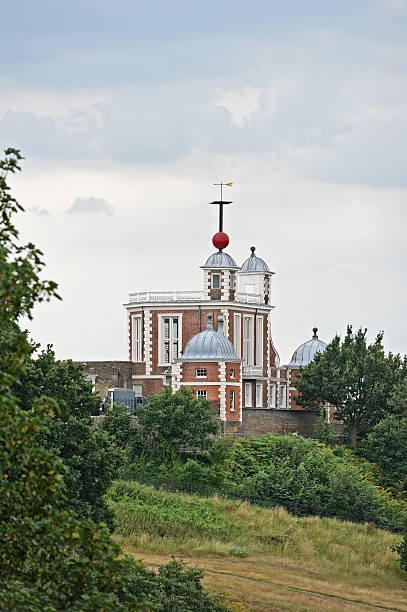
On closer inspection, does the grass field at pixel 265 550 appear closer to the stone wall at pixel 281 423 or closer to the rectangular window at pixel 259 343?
the stone wall at pixel 281 423

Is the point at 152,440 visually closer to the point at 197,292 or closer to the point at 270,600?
the point at 197,292

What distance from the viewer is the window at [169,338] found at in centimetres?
7906

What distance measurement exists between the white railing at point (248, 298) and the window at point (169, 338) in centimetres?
449

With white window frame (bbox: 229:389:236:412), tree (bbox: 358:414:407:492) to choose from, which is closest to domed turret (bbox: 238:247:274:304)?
white window frame (bbox: 229:389:236:412)

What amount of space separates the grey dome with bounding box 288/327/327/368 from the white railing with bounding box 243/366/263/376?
5.68 m

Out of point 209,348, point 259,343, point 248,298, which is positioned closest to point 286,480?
point 209,348

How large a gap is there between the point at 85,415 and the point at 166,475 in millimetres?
21961

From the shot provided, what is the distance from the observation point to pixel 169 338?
79.3m

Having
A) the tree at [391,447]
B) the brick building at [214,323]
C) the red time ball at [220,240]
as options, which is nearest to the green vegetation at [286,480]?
the tree at [391,447]

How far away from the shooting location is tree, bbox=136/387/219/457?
6531 cm

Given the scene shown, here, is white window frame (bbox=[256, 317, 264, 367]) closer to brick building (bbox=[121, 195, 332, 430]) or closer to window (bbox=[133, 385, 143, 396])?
brick building (bbox=[121, 195, 332, 430])

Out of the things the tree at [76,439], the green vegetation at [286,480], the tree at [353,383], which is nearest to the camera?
the tree at [76,439]

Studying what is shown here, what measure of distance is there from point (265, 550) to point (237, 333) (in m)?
27.9

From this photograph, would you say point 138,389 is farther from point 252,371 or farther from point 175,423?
point 175,423
